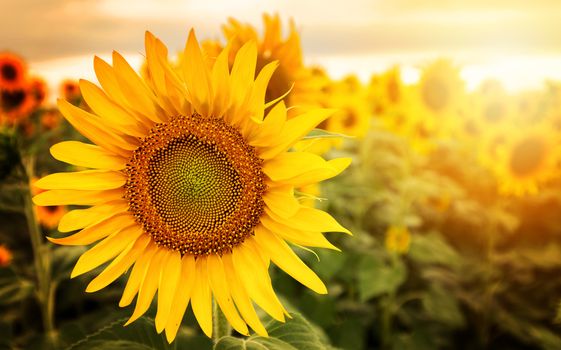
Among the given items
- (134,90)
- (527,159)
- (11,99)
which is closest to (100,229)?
(134,90)

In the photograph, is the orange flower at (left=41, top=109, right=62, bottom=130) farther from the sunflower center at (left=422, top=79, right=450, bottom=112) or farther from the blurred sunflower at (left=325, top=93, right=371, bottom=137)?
the sunflower center at (left=422, top=79, right=450, bottom=112)

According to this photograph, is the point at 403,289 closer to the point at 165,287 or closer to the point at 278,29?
the point at 278,29

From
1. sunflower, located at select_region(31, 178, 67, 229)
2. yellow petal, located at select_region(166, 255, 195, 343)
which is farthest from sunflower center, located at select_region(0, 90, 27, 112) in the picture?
yellow petal, located at select_region(166, 255, 195, 343)

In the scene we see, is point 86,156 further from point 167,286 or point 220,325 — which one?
point 220,325

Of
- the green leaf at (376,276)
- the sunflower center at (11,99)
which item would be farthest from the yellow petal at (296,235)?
the sunflower center at (11,99)

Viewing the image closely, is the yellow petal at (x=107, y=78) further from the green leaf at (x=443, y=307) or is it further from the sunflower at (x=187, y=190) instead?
the green leaf at (x=443, y=307)
